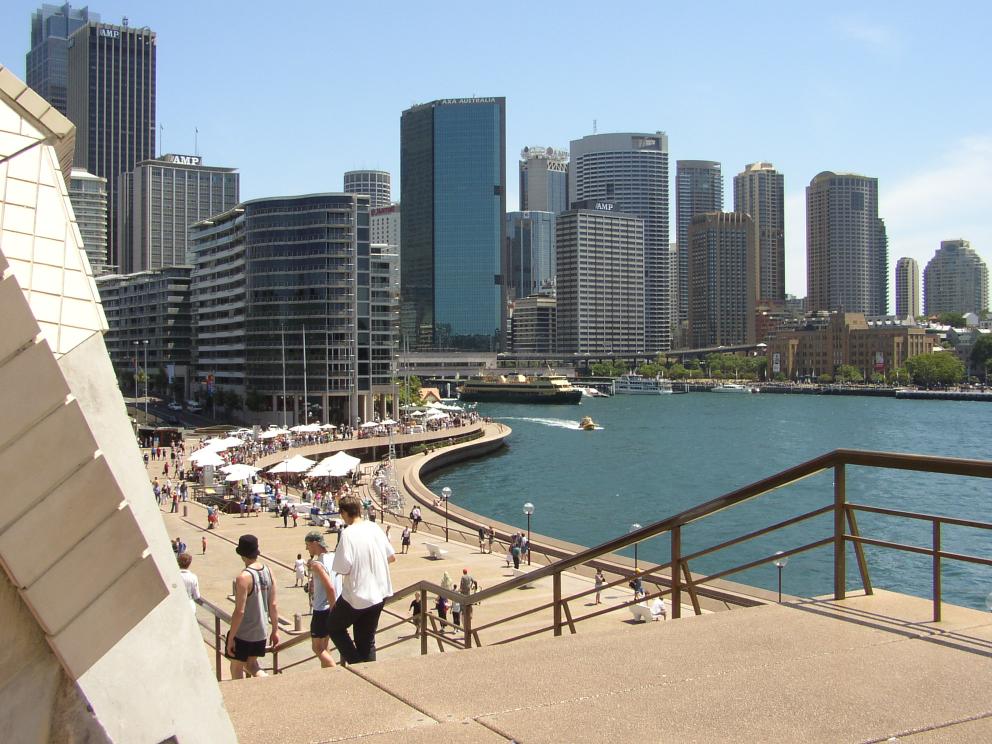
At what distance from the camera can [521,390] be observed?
508 ft

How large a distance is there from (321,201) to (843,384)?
128460 mm

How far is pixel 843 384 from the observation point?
598 ft

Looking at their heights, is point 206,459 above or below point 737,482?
above

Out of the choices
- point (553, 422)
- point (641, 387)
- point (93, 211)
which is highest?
point (93, 211)

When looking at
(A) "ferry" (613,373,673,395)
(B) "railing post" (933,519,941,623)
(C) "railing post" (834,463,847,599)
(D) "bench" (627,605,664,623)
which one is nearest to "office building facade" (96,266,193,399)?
(A) "ferry" (613,373,673,395)

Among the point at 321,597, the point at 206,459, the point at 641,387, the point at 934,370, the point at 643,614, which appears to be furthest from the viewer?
the point at 641,387

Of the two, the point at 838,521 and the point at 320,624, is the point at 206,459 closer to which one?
the point at 320,624

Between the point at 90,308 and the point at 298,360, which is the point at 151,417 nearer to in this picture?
the point at 298,360

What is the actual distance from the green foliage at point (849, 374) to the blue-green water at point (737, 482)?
56617mm

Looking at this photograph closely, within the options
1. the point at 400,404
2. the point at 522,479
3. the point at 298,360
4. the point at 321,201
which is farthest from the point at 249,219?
the point at 522,479

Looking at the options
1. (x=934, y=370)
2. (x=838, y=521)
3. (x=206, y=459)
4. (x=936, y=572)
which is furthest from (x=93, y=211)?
(x=936, y=572)

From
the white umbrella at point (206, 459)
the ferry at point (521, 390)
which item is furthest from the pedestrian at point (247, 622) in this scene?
the ferry at point (521, 390)

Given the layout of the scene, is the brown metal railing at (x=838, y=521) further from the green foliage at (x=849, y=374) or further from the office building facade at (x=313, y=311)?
the green foliage at (x=849, y=374)

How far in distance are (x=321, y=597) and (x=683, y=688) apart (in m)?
3.79
